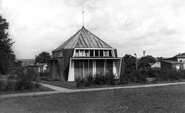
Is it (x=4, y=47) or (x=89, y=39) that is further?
(x=4, y=47)

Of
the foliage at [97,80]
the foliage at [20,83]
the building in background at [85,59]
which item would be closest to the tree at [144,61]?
the building in background at [85,59]

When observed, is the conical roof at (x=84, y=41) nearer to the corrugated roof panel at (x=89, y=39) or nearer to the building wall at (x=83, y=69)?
the corrugated roof panel at (x=89, y=39)

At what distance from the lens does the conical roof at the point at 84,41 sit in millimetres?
29416

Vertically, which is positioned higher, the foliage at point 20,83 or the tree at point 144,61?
the tree at point 144,61

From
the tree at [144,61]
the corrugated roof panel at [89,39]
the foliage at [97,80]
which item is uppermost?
the corrugated roof panel at [89,39]

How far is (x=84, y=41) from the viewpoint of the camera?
30312 millimetres

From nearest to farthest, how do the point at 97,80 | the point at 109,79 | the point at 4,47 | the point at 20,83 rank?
the point at 20,83
the point at 97,80
the point at 109,79
the point at 4,47

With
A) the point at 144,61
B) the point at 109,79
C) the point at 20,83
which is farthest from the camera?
the point at 144,61

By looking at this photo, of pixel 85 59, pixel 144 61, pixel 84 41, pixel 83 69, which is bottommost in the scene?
pixel 83 69

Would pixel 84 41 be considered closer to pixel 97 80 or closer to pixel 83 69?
pixel 83 69

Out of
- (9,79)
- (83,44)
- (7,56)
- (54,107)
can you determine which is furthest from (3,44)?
(54,107)

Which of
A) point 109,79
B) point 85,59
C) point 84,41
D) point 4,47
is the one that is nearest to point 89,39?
point 84,41

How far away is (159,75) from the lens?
24938 millimetres

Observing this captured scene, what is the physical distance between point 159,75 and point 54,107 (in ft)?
59.7
